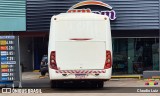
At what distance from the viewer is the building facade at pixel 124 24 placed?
23.7 metres

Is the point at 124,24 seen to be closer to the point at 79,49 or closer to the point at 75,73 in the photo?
the point at 79,49

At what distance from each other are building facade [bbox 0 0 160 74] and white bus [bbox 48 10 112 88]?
8.59 metres

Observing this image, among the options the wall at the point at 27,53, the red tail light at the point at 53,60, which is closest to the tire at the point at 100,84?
the red tail light at the point at 53,60

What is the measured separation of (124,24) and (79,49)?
29.6 feet

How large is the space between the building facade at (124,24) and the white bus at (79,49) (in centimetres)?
859

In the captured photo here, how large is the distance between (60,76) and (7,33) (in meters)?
11.3

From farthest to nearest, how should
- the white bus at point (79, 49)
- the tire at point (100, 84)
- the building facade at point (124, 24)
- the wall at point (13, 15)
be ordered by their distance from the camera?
the wall at point (13, 15)
the building facade at point (124, 24)
the tire at point (100, 84)
the white bus at point (79, 49)

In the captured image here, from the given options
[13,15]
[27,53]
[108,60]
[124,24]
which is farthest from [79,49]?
[27,53]

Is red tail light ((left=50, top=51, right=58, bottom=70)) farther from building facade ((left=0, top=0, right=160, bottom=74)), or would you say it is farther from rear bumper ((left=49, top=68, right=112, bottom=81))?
building facade ((left=0, top=0, right=160, bottom=74))

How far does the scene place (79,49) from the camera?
15.3m

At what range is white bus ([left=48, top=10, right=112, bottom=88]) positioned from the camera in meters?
15.2

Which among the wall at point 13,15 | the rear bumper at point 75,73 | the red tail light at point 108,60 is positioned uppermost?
the wall at point 13,15

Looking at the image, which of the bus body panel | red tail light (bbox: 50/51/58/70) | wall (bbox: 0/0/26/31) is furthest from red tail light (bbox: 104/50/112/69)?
wall (bbox: 0/0/26/31)

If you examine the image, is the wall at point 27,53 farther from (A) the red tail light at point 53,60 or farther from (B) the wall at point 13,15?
(A) the red tail light at point 53,60
